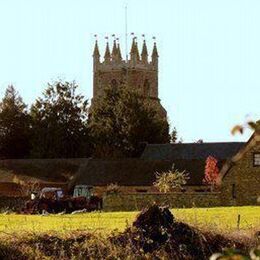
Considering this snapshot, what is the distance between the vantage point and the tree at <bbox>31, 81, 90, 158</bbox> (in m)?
86.6

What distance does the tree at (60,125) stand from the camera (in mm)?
86562

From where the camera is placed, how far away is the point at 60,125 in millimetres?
89562

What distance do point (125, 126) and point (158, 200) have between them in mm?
41793

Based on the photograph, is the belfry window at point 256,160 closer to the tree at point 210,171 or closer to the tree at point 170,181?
the tree at point 170,181

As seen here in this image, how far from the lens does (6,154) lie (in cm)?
9056

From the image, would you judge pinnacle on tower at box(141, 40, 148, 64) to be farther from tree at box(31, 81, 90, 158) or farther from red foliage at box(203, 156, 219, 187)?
red foliage at box(203, 156, 219, 187)

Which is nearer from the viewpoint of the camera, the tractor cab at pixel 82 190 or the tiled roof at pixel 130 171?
the tiled roof at pixel 130 171

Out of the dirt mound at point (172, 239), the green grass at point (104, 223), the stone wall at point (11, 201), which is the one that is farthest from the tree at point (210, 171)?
the dirt mound at point (172, 239)

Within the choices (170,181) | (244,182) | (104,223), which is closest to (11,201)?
(170,181)

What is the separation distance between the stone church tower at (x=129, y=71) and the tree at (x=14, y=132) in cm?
2542

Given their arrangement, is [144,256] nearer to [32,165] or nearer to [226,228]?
[226,228]

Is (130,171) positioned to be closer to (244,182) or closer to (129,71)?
(244,182)

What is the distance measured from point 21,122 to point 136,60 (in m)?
33.6

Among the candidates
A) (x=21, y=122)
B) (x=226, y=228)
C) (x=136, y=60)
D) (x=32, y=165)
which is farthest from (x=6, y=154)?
(x=226, y=228)
